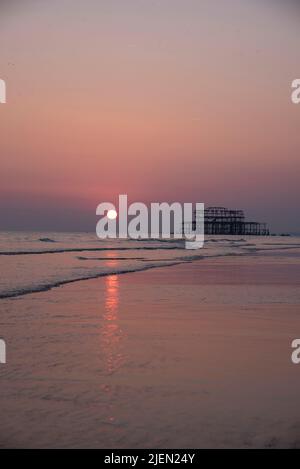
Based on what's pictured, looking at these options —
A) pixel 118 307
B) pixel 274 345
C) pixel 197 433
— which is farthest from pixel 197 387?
pixel 118 307

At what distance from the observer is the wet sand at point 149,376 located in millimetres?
3332

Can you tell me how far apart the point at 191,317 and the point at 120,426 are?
4.36 m

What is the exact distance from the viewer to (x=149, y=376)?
455 centimetres

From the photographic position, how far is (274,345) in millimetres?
5797

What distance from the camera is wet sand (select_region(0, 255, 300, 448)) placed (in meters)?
3.33

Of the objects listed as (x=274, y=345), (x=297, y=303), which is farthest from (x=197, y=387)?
(x=297, y=303)

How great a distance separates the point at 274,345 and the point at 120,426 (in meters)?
2.87

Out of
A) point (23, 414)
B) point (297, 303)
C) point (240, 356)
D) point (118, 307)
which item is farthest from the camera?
point (297, 303)
